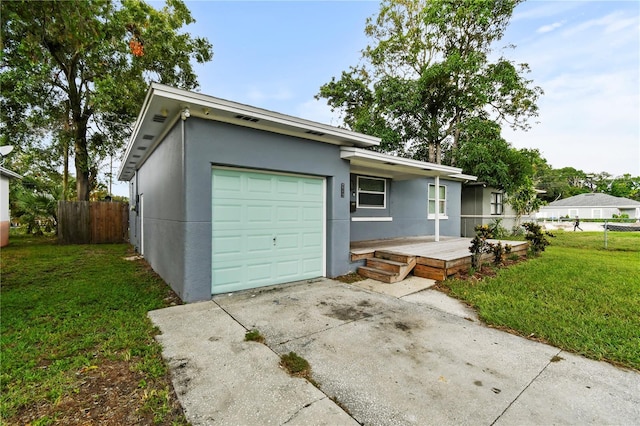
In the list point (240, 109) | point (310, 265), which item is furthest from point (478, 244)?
point (240, 109)

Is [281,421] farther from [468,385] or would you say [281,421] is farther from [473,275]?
[473,275]

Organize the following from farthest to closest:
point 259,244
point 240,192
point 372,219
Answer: point 372,219 < point 259,244 < point 240,192

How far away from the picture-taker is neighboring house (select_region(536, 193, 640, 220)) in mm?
33122

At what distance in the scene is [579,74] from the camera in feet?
31.3

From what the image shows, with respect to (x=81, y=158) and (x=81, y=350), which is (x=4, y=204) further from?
(x=81, y=350)

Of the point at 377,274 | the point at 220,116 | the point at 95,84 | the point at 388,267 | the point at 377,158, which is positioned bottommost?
the point at 377,274

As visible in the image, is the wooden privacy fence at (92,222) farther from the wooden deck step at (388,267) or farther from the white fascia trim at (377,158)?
the wooden deck step at (388,267)

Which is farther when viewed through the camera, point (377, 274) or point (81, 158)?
point (81, 158)

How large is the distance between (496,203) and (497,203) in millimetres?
113

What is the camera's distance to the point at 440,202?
36.3ft

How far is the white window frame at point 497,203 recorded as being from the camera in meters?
15.1

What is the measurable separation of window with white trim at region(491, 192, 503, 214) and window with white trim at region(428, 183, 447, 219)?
572cm

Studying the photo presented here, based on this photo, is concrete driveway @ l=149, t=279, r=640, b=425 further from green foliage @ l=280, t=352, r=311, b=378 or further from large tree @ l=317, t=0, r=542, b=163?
large tree @ l=317, t=0, r=542, b=163

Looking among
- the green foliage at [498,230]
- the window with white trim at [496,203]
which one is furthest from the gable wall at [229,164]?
the window with white trim at [496,203]
